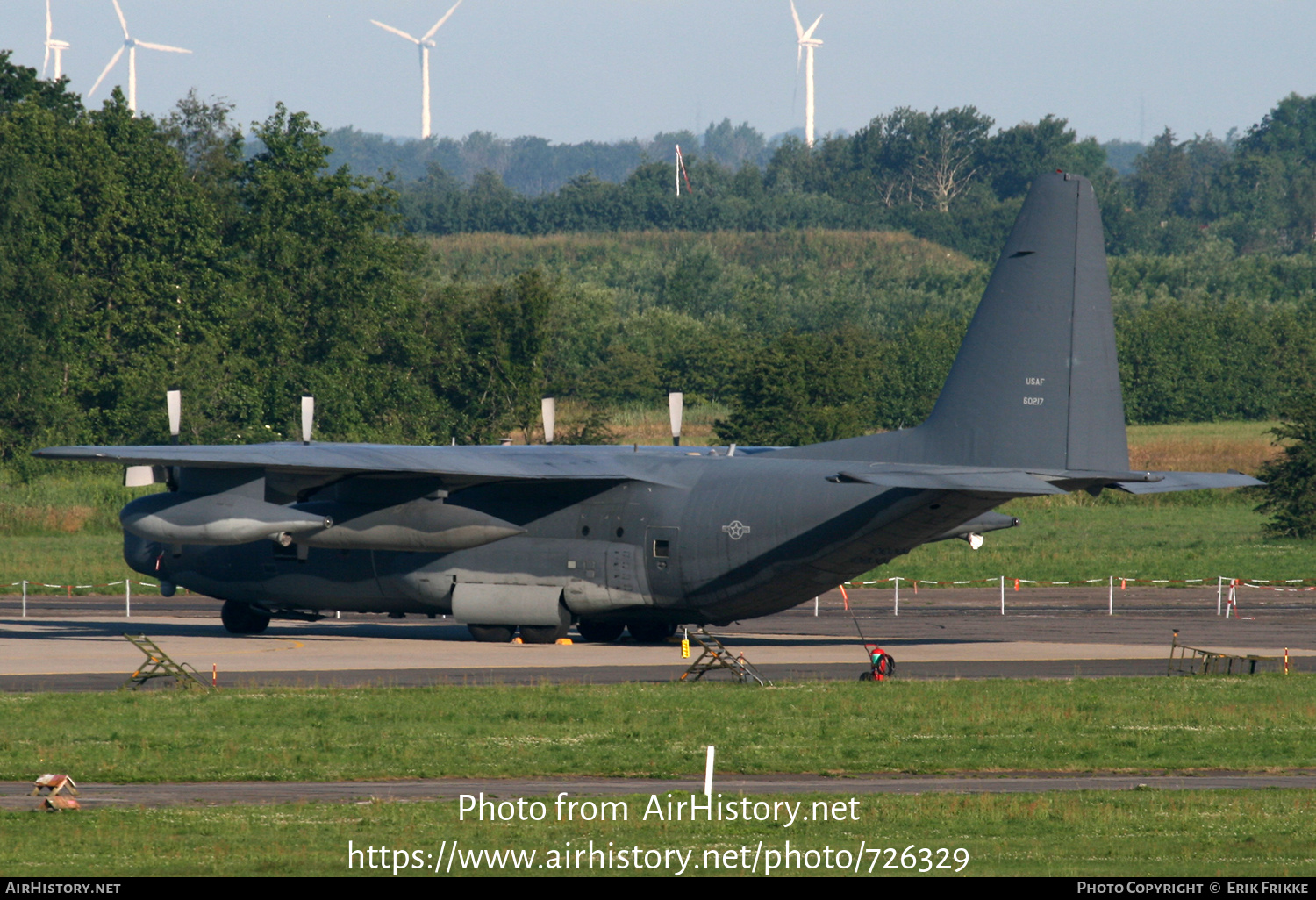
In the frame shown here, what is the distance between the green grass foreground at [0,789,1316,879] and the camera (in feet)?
51.0

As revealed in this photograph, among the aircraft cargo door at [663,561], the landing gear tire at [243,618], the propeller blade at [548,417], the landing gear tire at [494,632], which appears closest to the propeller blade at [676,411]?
the propeller blade at [548,417]

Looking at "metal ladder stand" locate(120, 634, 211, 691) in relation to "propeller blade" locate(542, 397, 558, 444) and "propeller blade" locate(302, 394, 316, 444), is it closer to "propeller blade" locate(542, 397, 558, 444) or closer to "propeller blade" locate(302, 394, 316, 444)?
"propeller blade" locate(302, 394, 316, 444)

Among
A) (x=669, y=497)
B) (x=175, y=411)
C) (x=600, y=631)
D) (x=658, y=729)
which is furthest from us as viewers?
(x=175, y=411)

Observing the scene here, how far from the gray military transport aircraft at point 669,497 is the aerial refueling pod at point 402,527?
0.04m

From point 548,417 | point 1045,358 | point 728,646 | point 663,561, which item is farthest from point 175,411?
point 1045,358

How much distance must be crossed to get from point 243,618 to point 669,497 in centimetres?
1200

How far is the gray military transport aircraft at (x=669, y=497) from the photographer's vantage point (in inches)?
1275

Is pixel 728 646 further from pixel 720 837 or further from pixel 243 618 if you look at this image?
pixel 720 837

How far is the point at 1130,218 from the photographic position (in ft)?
617

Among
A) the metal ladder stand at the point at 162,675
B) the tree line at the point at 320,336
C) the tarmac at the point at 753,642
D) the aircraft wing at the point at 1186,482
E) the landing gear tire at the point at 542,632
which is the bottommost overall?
the tarmac at the point at 753,642

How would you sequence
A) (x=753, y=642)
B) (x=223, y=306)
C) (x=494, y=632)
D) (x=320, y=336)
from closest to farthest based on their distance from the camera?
(x=494, y=632)
(x=753, y=642)
(x=223, y=306)
(x=320, y=336)

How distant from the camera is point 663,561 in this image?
115ft

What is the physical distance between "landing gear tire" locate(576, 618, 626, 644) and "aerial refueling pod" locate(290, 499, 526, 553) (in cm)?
368

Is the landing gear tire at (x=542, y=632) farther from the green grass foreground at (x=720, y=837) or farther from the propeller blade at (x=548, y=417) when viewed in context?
the green grass foreground at (x=720, y=837)
